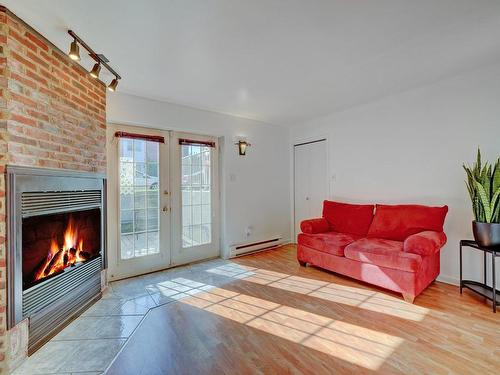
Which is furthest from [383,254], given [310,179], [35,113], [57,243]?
[35,113]

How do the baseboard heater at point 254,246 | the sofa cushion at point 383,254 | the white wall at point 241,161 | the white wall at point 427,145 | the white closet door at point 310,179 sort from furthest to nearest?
the white closet door at point 310,179 < the baseboard heater at point 254,246 < the white wall at point 241,161 < the white wall at point 427,145 < the sofa cushion at point 383,254

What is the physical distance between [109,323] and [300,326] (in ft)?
5.42

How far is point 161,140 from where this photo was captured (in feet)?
11.0

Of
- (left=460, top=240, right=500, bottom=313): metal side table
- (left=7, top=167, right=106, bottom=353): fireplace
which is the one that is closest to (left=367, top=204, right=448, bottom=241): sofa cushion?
(left=460, top=240, right=500, bottom=313): metal side table

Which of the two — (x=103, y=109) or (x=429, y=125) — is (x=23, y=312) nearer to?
(x=103, y=109)

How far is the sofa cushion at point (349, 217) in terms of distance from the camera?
3.39 m

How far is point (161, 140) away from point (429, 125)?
3.54 m

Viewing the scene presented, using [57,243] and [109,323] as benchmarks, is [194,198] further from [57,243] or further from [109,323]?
[109,323]

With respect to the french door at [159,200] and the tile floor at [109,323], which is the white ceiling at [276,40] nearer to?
the french door at [159,200]

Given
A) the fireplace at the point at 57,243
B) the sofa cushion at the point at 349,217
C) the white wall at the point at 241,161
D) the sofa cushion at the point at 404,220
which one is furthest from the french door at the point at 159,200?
the sofa cushion at the point at 404,220

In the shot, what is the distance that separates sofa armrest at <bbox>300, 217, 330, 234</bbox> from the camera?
11.3 ft

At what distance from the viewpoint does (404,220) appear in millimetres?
2957

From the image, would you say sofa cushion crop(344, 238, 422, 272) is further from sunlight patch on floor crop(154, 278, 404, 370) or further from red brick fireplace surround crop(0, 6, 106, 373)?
red brick fireplace surround crop(0, 6, 106, 373)

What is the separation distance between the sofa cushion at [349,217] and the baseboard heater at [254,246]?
47.6 inches
